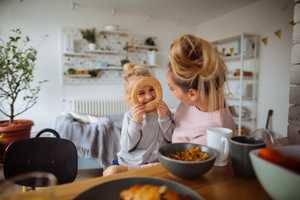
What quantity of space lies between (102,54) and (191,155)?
3061 mm

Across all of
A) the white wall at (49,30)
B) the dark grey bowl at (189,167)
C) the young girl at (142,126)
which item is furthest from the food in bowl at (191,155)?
the white wall at (49,30)

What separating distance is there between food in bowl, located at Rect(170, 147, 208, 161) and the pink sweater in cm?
19

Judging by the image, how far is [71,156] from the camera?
1.01 m

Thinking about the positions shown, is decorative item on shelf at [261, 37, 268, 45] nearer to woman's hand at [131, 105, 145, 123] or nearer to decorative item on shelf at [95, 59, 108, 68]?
decorative item on shelf at [95, 59, 108, 68]

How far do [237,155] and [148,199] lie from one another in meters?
0.31

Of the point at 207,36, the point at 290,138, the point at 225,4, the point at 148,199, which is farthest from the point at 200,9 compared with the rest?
the point at 148,199

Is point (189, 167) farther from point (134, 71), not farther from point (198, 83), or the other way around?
point (134, 71)

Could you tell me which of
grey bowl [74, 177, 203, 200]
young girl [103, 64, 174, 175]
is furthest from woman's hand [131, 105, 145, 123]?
grey bowl [74, 177, 203, 200]

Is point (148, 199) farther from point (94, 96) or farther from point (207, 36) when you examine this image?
point (207, 36)

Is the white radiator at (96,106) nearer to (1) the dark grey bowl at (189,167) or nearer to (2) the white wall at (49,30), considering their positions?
(2) the white wall at (49,30)

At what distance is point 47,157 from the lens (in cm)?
100

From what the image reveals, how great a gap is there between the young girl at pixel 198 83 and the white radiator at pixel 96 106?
2410 mm

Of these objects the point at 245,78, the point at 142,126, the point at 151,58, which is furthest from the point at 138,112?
the point at 151,58

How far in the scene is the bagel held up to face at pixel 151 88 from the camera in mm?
849
